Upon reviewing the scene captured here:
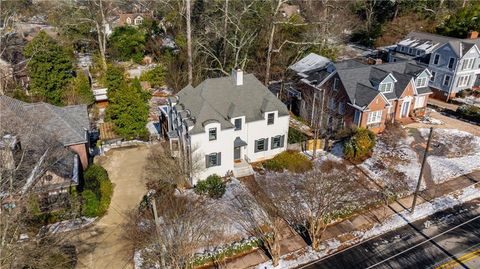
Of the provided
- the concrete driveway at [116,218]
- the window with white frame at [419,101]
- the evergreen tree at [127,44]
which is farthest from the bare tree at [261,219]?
the evergreen tree at [127,44]

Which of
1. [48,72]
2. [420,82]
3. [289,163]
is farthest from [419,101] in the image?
[48,72]

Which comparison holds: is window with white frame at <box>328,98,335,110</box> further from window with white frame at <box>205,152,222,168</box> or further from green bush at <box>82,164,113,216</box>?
green bush at <box>82,164,113,216</box>

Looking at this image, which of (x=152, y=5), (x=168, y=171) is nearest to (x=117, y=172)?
(x=168, y=171)

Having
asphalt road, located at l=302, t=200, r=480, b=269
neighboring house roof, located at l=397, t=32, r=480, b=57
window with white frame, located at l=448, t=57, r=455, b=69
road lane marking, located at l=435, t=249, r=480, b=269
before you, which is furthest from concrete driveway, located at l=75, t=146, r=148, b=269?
neighboring house roof, located at l=397, t=32, r=480, b=57

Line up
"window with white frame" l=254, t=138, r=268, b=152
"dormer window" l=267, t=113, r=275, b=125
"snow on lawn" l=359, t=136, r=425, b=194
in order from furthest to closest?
1. "window with white frame" l=254, t=138, r=268, b=152
2. "dormer window" l=267, t=113, r=275, b=125
3. "snow on lawn" l=359, t=136, r=425, b=194

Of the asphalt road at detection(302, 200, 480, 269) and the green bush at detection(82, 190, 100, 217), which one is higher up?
the green bush at detection(82, 190, 100, 217)

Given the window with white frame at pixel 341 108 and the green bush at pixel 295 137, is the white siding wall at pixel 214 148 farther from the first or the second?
the window with white frame at pixel 341 108

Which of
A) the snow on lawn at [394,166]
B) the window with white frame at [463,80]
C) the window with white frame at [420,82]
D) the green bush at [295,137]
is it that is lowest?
the snow on lawn at [394,166]

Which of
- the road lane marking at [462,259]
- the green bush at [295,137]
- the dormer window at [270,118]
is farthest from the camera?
the green bush at [295,137]
